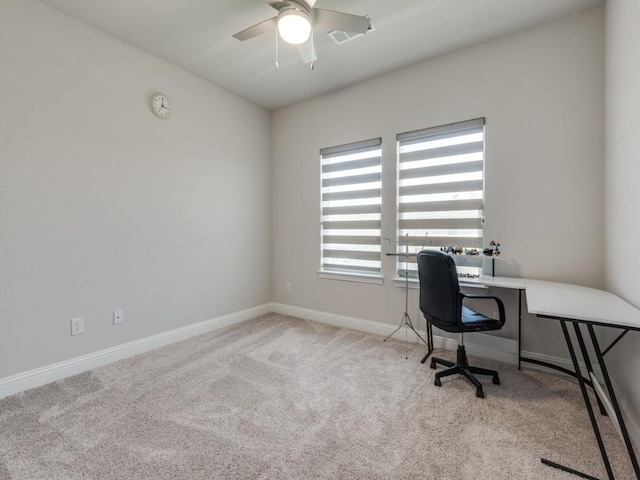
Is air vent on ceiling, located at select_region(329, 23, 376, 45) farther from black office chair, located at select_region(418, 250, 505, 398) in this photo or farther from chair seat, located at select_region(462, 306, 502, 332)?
chair seat, located at select_region(462, 306, 502, 332)

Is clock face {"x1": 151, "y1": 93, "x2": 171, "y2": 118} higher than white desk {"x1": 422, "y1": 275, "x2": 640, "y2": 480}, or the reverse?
clock face {"x1": 151, "y1": 93, "x2": 171, "y2": 118}

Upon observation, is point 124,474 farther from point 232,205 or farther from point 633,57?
point 633,57

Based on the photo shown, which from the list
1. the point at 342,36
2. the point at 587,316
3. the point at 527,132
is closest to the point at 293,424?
the point at 587,316

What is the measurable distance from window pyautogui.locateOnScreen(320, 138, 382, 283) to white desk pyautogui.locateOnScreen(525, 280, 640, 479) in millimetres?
1615

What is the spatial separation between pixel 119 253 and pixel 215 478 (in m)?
2.07

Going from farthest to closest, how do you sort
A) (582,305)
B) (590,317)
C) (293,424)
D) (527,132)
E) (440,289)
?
(527,132)
(440,289)
(293,424)
(582,305)
(590,317)

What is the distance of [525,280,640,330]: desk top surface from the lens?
4.57ft

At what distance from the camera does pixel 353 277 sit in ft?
11.3

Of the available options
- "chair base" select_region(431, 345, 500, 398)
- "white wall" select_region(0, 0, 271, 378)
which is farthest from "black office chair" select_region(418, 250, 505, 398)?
"white wall" select_region(0, 0, 271, 378)

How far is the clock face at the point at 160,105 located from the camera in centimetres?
282

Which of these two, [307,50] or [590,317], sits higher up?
[307,50]

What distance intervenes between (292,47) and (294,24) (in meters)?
0.92

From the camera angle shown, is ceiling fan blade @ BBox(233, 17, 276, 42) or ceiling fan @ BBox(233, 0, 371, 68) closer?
ceiling fan @ BBox(233, 0, 371, 68)

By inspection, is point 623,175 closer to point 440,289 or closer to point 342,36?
point 440,289
